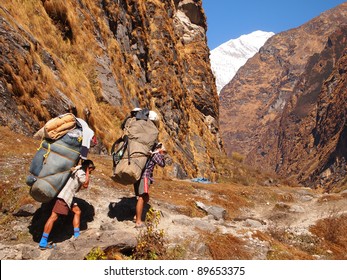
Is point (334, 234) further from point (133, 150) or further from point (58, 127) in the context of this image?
point (58, 127)

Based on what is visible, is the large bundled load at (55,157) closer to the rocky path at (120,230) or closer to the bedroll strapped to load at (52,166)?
the bedroll strapped to load at (52,166)

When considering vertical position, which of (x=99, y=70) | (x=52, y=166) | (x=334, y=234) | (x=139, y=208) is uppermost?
(x=99, y=70)

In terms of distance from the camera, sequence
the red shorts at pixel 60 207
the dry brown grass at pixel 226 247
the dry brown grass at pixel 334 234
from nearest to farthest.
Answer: the red shorts at pixel 60 207
the dry brown grass at pixel 226 247
the dry brown grass at pixel 334 234

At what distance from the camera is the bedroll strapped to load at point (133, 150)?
622 cm

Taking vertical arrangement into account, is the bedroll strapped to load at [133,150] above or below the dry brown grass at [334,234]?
above

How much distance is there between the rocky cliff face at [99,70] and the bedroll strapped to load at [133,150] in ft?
19.2

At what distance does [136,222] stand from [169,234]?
2.01 feet

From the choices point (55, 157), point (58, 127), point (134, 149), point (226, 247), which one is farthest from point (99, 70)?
point (226, 247)

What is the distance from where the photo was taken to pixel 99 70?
18.5 meters

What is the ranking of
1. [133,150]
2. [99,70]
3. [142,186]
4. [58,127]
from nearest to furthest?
[58,127]
[133,150]
[142,186]
[99,70]

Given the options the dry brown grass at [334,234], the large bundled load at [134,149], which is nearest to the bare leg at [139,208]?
the large bundled load at [134,149]

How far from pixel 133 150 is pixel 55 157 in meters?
1.33

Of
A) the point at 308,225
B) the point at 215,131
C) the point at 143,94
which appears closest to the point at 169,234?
the point at 308,225
